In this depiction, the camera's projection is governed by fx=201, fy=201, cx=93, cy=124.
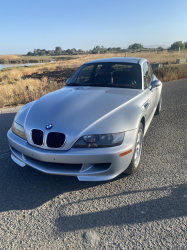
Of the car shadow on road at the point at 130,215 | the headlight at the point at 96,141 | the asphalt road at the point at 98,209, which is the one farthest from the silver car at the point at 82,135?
the car shadow on road at the point at 130,215

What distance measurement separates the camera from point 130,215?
7.08 feet

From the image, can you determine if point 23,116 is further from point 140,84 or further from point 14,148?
point 140,84

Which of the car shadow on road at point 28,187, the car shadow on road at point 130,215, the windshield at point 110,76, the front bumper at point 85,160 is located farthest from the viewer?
the windshield at point 110,76

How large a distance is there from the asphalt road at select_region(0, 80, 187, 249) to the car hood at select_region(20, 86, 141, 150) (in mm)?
699

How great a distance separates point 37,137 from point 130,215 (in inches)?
55.8

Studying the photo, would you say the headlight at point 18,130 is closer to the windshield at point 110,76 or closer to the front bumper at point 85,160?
the front bumper at point 85,160

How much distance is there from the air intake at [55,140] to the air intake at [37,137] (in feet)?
0.40

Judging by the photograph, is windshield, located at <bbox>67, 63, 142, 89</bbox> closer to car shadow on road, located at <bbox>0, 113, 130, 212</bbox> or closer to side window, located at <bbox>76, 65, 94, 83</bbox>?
side window, located at <bbox>76, 65, 94, 83</bbox>

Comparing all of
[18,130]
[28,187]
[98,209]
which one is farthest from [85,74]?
[98,209]

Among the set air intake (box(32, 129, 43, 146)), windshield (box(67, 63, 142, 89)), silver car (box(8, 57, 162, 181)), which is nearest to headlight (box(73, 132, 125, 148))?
silver car (box(8, 57, 162, 181))

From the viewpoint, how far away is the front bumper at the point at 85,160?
2.30 meters

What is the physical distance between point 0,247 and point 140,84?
10.2ft

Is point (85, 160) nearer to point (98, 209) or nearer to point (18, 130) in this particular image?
point (98, 209)

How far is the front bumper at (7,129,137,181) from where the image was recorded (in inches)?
90.7
